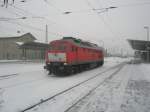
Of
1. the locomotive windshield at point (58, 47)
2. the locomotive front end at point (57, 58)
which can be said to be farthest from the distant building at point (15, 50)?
the locomotive front end at point (57, 58)

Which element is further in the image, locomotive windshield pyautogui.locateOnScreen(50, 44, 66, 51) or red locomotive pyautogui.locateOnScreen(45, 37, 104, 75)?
locomotive windshield pyautogui.locateOnScreen(50, 44, 66, 51)

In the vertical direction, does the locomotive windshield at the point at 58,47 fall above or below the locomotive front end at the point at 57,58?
above

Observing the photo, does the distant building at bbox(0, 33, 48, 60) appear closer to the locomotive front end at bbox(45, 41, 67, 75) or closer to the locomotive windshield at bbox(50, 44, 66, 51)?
the locomotive windshield at bbox(50, 44, 66, 51)

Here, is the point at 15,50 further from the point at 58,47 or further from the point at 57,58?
the point at 57,58

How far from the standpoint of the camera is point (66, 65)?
55.4 ft

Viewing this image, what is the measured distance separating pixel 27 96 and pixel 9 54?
181 feet

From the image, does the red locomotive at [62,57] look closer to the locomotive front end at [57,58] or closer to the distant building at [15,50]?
the locomotive front end at [57,58]

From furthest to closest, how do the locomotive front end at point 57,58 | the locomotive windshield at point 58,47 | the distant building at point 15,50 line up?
the distant building at point 15,50
the locomotive windshield at point 58,47
the locomotive front end at point 57,58

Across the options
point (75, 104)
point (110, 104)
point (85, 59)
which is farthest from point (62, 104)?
point (85, 59)

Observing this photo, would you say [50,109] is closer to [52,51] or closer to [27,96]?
[27,96]

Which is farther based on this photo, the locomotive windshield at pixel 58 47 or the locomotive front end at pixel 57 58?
the locomotive windshield at pixel 58 47

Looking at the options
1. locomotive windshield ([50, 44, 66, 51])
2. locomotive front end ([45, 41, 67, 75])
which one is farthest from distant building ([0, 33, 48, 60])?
locomotive front end ([45, 41, 67, 75])

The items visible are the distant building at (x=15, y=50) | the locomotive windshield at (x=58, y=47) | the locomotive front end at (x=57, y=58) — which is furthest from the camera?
the distant building at (x=15, y=50)

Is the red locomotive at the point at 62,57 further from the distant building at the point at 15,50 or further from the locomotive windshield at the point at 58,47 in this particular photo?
the distant building at the point at 15,50
